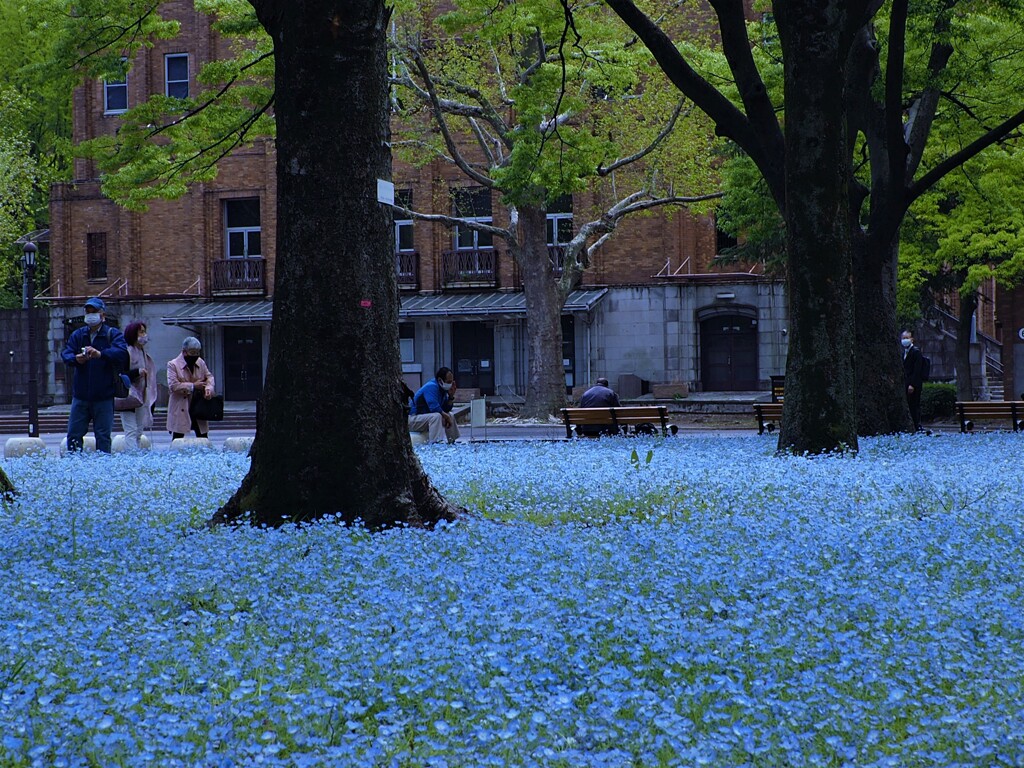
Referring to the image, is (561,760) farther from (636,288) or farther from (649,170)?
(636,288)

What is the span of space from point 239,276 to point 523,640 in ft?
126

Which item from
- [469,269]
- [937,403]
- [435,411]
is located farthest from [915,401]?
[469,269]

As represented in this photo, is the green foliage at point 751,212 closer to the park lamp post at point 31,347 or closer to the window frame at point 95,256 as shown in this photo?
the park lamp post at point 31,347

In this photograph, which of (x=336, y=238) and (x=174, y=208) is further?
(x=174, y=208)

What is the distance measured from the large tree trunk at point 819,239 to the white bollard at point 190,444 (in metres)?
7.19

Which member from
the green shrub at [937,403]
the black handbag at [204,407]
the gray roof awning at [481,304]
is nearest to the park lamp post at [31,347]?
the black handbag at [204,407]

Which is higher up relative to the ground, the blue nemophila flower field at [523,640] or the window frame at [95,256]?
the window frame at [95,256]

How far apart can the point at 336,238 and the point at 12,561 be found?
275cm

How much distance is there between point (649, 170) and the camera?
32.3 metres

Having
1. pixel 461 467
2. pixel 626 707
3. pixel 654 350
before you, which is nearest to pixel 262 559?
pixel 626 707

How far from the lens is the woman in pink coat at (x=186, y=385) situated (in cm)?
1655

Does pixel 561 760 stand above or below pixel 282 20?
below

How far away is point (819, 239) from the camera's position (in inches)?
540

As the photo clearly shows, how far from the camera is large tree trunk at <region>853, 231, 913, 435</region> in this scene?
1708 centimetres
